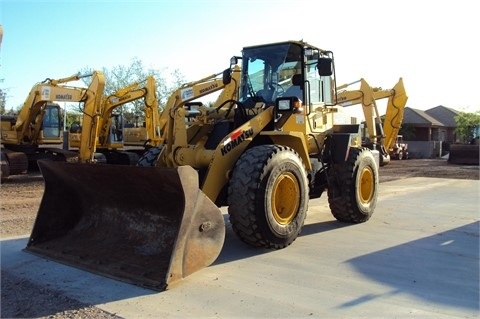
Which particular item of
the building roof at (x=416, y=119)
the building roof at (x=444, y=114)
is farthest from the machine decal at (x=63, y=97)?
the building roof at (x=444, y=114)

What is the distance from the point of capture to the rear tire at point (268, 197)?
5.74 m

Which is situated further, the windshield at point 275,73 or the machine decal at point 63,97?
the machine decal at point 63,97

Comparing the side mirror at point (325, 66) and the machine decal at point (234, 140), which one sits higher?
the side mirror at point (325, 66)

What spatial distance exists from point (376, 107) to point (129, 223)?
11.1m

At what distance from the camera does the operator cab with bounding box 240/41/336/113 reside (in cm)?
727

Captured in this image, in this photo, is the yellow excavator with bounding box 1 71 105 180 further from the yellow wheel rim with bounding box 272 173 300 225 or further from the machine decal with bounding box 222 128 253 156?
the yellow wheel rim with bounding box 272 173 300 225

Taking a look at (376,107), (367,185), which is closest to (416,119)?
(376,107)

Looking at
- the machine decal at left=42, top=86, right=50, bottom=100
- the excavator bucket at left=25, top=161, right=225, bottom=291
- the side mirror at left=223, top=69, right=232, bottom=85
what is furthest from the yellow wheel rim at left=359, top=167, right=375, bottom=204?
the machine decal at left=42, top=86, right=50, bottom=100

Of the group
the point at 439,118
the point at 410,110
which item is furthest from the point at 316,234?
the point at 439,118

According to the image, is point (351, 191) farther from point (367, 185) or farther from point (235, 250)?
point (235, 250)

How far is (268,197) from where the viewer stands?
5.85m

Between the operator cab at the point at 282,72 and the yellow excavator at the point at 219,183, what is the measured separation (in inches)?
0.6

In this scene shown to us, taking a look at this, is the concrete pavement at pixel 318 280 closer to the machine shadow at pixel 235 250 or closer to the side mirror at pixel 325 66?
the machine shadow at pixel 235 250

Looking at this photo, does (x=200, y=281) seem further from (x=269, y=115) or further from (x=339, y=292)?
(x=269, y=115)
